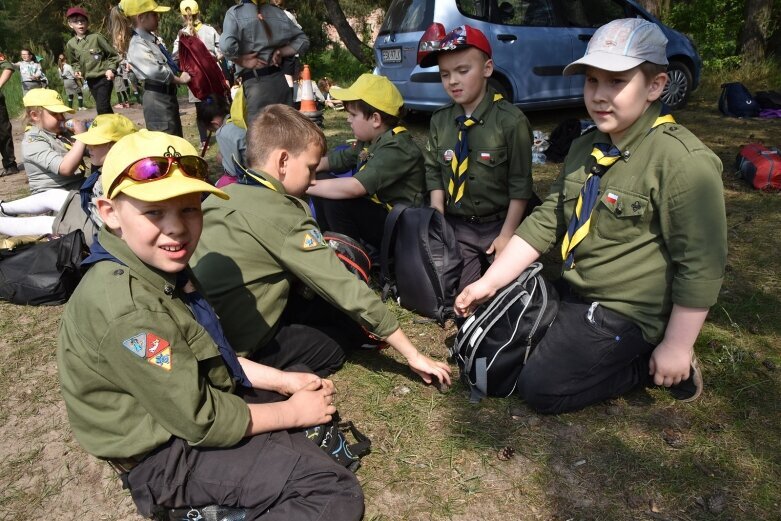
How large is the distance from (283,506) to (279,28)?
4962 millimetres

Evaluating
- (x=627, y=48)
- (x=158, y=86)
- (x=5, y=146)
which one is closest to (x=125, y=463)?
(x=627, y=48)

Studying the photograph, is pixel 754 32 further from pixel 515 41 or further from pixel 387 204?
pixel 387 204

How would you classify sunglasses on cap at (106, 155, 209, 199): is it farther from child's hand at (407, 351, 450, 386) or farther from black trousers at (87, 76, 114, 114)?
black trousers at (87, 76, 114, 114)

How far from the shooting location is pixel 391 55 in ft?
26.5

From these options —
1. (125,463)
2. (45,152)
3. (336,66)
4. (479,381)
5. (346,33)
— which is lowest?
(336,66)

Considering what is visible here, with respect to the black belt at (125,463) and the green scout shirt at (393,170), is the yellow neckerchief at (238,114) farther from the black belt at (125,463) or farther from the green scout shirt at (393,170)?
the black belt at (125,463)

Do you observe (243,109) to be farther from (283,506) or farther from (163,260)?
(283,506)

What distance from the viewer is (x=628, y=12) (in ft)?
27.2

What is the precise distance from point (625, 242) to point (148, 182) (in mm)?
1888

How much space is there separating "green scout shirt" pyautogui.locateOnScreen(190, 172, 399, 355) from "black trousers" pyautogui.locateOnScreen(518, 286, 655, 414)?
698 mm

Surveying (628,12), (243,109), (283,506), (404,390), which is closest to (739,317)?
(404,390)

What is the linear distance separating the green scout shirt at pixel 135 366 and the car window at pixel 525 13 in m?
7.03

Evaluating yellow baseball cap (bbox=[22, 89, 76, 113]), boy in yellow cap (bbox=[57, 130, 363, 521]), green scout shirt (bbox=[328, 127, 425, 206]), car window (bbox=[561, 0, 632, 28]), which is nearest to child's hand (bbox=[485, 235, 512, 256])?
green scout shirt (bbox=[328, 127, 425, 206])

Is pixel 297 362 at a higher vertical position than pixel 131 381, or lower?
lower
